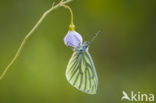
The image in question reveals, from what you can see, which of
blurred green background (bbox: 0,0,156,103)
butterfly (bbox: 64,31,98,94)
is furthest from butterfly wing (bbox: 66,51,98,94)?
blurred green background (bbox: 0,0,156,103)

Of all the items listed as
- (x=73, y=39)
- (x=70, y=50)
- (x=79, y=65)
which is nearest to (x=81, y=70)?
(x=79, y=65)

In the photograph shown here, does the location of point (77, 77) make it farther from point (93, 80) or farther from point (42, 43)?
point (42, 43)

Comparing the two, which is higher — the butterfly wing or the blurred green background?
the blurred green background

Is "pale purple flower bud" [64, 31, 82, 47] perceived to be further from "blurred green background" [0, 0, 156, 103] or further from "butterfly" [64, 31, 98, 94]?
"blurred green background" [0, 0, 156, 103]

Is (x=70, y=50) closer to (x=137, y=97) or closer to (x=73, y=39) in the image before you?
(x=137, y=97)

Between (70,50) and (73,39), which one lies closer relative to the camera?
(73,39)

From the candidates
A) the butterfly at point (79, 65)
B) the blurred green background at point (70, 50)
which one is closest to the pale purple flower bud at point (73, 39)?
the butterfly at point (79, 65)

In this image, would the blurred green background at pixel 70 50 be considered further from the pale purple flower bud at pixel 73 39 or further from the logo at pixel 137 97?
the pale purple flower bud at pixel 73 39

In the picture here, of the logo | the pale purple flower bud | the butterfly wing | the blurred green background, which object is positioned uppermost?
the blurred green background
